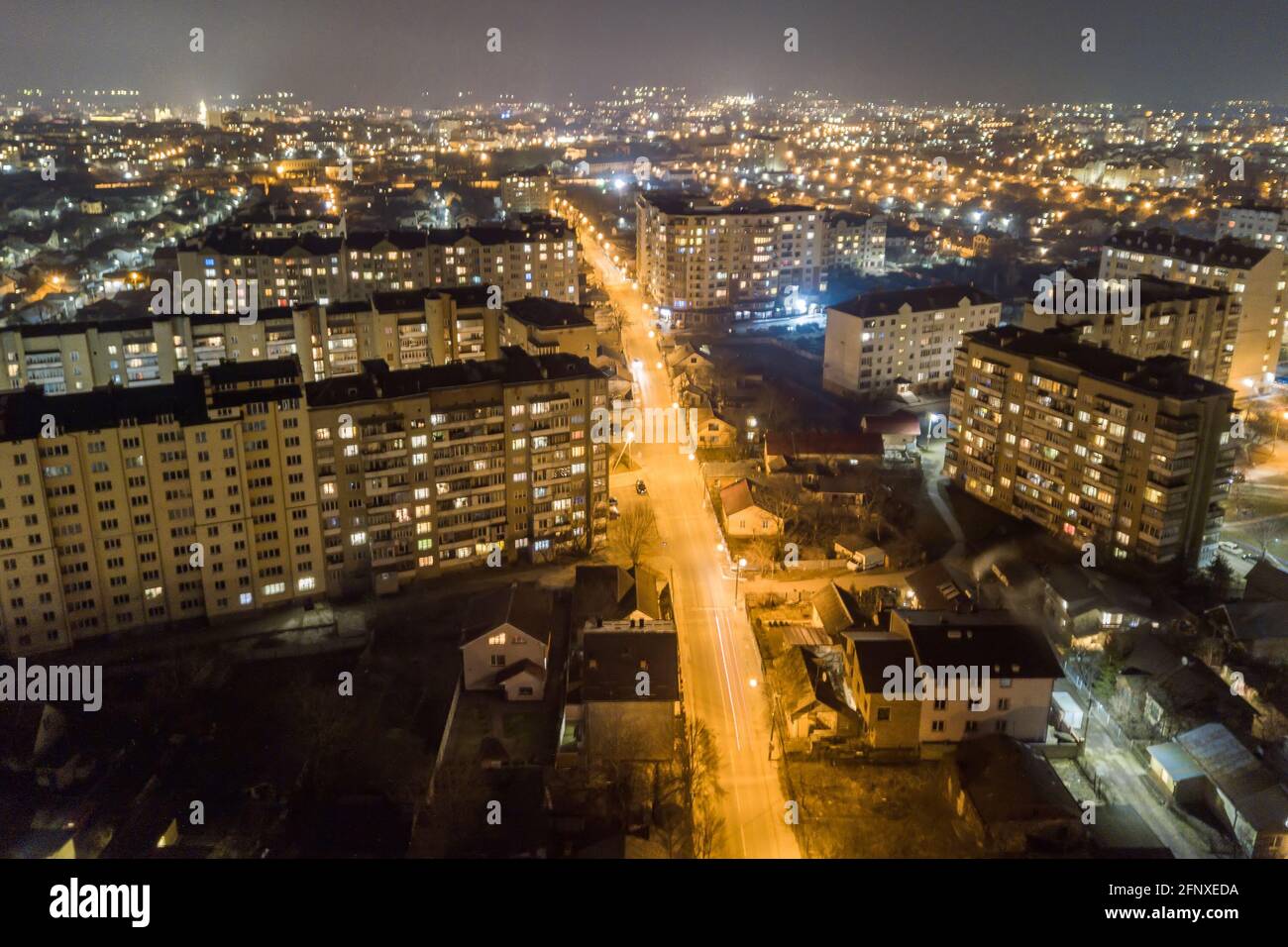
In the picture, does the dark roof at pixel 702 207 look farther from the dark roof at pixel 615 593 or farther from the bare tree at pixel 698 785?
the bare tree at pixel 698 785

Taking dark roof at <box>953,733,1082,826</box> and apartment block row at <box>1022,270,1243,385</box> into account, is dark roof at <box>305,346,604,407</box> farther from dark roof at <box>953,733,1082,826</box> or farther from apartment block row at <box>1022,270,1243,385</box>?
apartment block row at <box>1022,270,1243,385</box>

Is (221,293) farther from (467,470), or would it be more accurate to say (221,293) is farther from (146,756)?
(146,756)

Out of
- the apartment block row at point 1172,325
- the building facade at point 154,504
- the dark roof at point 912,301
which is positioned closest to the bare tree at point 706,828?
the building facade at point 154,504

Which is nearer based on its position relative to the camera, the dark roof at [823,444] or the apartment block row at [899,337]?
the dark roof at [823,444]

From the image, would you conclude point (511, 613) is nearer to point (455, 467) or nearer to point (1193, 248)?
point (455, 467)

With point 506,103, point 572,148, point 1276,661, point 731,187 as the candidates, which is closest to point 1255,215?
point 1276,661

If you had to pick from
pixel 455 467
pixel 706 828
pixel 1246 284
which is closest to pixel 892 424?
pixel 455 467

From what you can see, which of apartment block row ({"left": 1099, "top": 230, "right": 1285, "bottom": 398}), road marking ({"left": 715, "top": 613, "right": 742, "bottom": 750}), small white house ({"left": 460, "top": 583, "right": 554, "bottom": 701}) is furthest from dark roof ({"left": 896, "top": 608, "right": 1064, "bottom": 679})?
apartment block row ({"left": 1099, "top": 230, "right": 1285, "bottom": 398})
